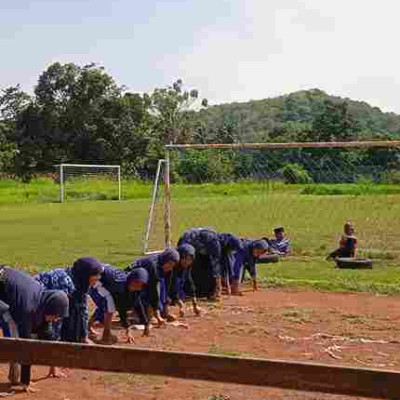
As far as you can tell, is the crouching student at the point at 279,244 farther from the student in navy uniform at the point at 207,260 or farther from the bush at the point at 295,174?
the student in navy uniform at the point at 207,260

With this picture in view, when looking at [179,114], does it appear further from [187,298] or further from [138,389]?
[138,389]

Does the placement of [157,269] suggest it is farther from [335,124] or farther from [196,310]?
[335,124]

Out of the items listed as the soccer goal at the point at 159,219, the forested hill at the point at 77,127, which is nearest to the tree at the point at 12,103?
the forested hill at the point at 77,127

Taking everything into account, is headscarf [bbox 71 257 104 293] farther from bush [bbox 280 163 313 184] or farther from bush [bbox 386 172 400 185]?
bush [bbox 386 172 400 185]

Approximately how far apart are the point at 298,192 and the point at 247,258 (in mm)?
Answer: 11078

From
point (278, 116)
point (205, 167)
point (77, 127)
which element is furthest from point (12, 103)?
point (278, 116)

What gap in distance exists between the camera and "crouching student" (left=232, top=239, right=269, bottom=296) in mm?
12617

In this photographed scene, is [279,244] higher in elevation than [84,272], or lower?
lower

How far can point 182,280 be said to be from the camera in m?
11.1

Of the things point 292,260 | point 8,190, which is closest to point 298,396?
point 292,260

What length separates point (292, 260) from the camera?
57.4ft

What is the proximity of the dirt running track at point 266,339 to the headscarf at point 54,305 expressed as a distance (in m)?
0.70

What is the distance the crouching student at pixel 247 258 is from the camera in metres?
12.6

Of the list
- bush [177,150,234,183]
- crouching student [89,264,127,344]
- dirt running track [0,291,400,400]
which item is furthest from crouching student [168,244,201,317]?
bush [177,150,234,183]
